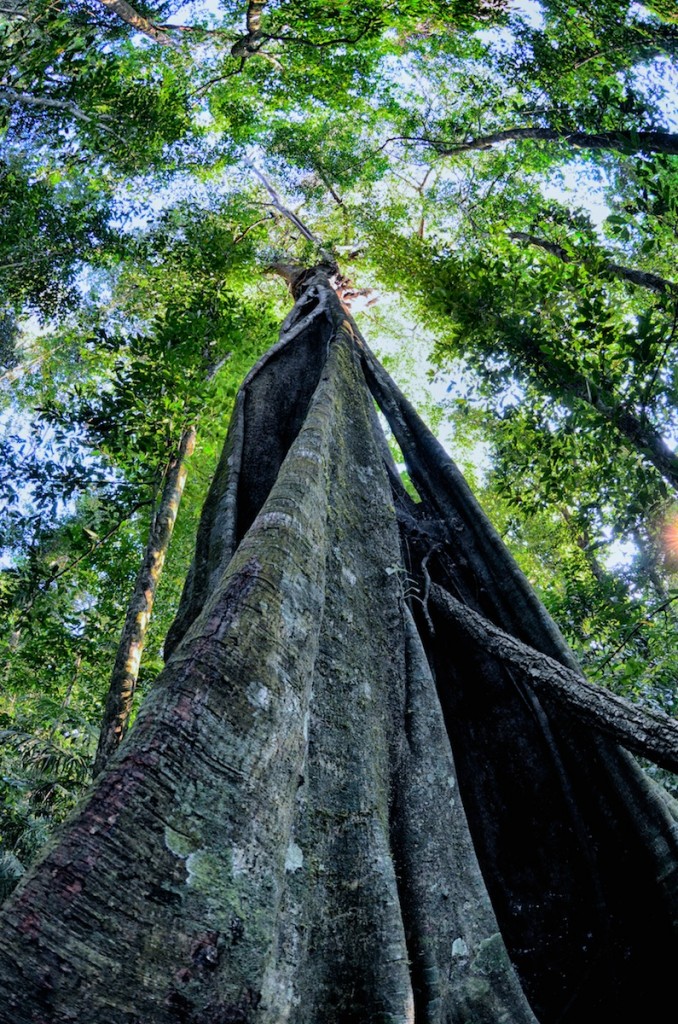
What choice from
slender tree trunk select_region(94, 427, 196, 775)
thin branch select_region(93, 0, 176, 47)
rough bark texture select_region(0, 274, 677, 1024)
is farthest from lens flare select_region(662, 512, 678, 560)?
thin branch select_region(93, 0, 176, 47)

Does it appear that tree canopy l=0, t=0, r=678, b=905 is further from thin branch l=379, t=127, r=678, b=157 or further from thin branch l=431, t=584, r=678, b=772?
thin branch l=431, t=584, r=678, b=772

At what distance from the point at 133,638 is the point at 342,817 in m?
3.25

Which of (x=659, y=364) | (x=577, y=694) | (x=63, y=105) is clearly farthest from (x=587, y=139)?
(x=577, y=694)

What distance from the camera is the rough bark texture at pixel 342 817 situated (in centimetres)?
115

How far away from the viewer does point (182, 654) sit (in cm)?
160

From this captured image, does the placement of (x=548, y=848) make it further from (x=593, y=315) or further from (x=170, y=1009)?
(x=593, y=315)

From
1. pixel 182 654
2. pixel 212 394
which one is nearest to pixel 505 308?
pixel 212 394

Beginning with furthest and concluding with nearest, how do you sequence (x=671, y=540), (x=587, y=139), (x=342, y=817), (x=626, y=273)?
(x=671, y=540) < (x=587, y=139) < (x=626, y=273) < (x=342, y=817)

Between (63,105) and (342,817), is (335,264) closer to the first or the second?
(63,105)

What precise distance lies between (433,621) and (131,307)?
11.8 m

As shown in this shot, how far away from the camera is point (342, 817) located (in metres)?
1.97

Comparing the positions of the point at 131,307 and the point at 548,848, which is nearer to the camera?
the point at 548,848

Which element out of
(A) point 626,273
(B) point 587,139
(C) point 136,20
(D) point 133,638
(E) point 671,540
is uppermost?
(C) point 136,20

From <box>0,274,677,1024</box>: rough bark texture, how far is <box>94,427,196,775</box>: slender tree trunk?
4.87 ft
